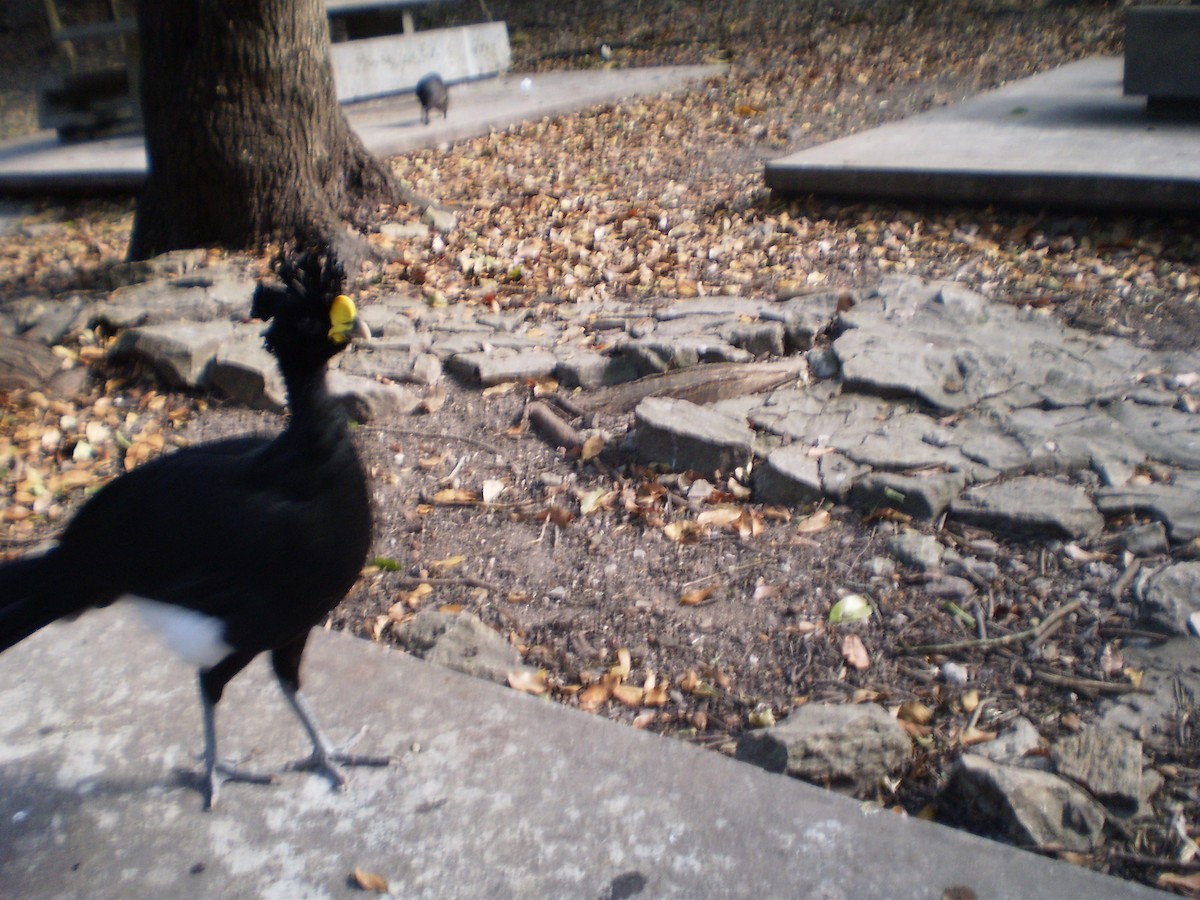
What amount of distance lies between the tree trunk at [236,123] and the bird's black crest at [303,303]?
3931mm

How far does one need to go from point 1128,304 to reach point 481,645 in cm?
399

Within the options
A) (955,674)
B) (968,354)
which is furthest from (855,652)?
(968,354)

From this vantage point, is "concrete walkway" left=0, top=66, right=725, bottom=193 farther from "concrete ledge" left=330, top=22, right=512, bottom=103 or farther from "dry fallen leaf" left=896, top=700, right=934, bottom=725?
"dry fallen leaf" left=896, top=700, right=934, bottom=725

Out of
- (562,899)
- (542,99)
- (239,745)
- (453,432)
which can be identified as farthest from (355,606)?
(542,99)

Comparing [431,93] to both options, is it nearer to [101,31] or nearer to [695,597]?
[101,31]

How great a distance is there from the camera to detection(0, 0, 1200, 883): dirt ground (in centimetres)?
308

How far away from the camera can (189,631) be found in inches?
97.5

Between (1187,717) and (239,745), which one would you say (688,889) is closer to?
(239,745)

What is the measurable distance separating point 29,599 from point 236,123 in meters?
4.60

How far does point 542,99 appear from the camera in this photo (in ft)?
36.8

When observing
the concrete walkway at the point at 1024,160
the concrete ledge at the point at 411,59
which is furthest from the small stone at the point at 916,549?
the concrete ledge at the point at 411,59

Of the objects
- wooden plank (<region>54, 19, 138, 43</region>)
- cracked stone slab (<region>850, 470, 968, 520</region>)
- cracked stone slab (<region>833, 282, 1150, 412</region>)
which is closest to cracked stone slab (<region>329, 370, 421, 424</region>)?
cracked stone slab (<region>833, 282, 1150, 412</region>)

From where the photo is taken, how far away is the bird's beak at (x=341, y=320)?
7.95 feet

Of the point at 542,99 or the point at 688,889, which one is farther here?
the point at 542,99
